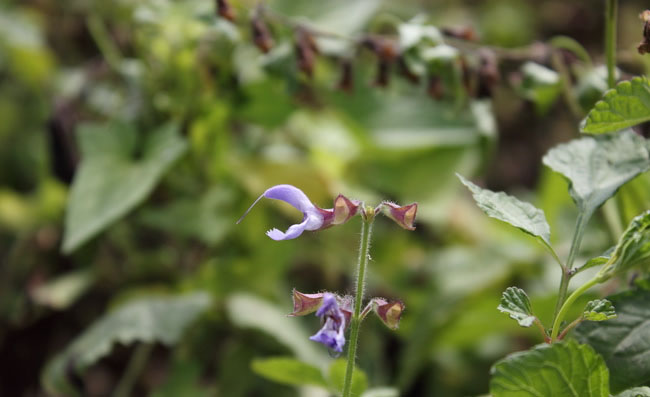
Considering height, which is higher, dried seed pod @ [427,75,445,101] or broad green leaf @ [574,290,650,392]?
dried seed pod @ [427,75,445,101]

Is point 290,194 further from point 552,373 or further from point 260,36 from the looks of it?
→ point 260,36

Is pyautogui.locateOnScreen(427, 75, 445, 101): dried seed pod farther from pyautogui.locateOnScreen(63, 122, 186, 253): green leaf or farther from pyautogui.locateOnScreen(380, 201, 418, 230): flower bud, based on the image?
pyautogui.locateOnScreen(380, 201, 418, 230): flower bud

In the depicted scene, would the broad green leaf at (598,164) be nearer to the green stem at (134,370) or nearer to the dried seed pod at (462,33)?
the dried seed pod at (462,33)

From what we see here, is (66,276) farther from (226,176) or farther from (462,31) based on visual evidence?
(462,31)

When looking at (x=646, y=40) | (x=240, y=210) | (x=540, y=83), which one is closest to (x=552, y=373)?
(x=646, y=40)

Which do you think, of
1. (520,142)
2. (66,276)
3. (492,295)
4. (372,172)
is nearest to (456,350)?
(492,295)

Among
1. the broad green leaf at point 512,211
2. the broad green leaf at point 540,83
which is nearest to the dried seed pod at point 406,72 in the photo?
the broad green leaf at point 540,83

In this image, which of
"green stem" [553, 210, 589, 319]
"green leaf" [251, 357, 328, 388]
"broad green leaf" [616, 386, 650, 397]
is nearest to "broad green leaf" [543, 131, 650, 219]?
"green stem" [553, 210, 589, 319]
